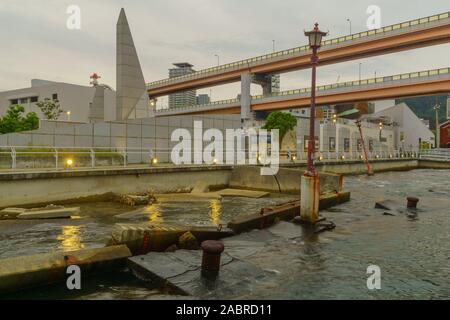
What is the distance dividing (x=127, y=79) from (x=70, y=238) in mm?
23671

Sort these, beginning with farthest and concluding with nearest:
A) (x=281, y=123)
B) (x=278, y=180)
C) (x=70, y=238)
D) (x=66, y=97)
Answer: (x=66, y=97), (x=281, y=123), (x=278, y=180), (x=70, y=238)

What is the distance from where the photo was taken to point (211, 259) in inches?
293

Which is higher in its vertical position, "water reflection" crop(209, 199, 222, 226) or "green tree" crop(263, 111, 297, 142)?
"green tree" crop(263, 111, 297, 142)

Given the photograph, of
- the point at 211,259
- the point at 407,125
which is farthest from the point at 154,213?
the point at 407,125

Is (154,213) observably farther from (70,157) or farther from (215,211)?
(70,157)

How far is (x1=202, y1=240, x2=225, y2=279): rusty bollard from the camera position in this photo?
24.1ft

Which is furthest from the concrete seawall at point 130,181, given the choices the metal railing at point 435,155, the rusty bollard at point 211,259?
the metal railing at point 435,155

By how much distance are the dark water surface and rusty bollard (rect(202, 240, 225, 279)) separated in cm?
103

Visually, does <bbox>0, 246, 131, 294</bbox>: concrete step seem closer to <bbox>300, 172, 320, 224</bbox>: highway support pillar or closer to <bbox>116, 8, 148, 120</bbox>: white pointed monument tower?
<bbox>300, 172, 320, 224</bbox>: highway support pillar

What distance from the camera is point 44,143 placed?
2247 cm

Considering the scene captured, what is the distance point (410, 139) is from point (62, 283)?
97.7 metres

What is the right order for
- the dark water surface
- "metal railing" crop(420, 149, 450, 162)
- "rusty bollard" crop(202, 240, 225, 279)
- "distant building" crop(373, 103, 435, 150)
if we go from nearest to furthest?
the dark water surface < "rusty bollard" crop(202, 240, 225, 279) < "metal railing" crop(420, 149, 450, 162) < "distant building" crop(373, 103, 435, 150)
